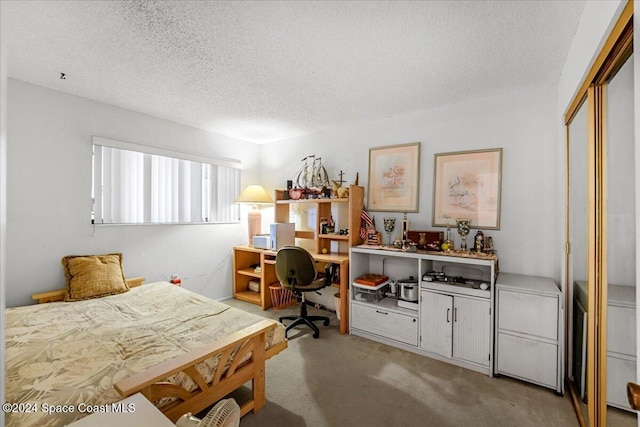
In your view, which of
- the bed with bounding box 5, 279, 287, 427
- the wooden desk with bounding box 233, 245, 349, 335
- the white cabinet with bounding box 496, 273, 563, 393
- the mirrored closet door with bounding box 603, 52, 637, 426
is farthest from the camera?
the wooden desk with bounding box 233, 245, 349, 335

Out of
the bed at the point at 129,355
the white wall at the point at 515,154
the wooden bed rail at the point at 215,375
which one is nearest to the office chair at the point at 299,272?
the bed at the point at 129,355

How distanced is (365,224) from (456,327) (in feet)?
4.70

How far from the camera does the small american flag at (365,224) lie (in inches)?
130

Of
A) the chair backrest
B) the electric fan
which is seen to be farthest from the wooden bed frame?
the chair backrest

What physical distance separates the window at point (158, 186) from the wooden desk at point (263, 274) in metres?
0.64

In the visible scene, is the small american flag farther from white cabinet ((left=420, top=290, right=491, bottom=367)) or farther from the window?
the window

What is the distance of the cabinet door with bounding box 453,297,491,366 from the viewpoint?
2.27 meters

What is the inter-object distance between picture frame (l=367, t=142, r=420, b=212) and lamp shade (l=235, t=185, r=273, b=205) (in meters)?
1.59

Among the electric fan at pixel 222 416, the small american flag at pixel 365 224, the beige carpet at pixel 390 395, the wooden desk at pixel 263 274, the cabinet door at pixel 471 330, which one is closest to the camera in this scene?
the electric fan at pixel 222 416

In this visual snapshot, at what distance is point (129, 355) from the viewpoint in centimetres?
159

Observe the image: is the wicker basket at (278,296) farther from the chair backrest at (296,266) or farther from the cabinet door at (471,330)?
the cabinet door at (471,330)

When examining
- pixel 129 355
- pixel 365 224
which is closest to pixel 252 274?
pixel 365 224

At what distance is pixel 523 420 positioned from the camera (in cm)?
177

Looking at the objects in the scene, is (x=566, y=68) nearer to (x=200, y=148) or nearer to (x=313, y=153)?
(x=313, y=153)
